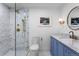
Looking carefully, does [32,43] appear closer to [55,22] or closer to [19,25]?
[19,25]

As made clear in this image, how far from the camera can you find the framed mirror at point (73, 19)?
2.39 metres

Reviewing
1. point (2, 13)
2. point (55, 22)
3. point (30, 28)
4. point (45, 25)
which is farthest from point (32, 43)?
point (2, 13)

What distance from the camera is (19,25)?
231cm

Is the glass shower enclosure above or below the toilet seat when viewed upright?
above

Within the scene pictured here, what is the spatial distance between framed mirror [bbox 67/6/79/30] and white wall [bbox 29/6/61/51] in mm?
273

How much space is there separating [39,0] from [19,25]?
1.00m

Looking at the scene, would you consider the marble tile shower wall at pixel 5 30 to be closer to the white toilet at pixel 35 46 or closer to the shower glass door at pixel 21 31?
the shower glass door at pixel 21 31

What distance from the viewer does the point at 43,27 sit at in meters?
2.32

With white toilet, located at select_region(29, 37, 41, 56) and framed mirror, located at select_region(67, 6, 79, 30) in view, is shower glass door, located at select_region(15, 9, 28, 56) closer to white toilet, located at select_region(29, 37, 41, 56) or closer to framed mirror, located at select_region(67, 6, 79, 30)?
white toilet, located at select_region(29, 37, 41, 56)

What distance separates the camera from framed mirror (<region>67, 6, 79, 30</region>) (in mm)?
2392

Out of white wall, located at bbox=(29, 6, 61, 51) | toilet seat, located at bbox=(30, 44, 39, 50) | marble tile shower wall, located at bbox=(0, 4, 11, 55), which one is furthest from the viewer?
toilet seat, located at bbox=(30, 44, 39, 50)

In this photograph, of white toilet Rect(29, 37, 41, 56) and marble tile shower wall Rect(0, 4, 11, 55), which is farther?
white toilet Rect(29, 37, 41, 56)

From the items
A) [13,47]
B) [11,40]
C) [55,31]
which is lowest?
[13,47]

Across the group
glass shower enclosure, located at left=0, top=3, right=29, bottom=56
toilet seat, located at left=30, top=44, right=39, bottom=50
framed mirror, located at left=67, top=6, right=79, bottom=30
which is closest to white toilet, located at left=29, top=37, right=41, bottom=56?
toilet seat, located at left=30, top=44, right=39, bottom=50
